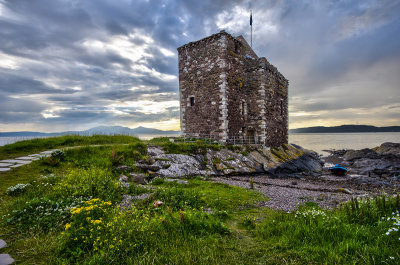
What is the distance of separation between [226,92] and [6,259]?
1657 centimetres

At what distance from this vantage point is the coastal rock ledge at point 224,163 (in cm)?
1230

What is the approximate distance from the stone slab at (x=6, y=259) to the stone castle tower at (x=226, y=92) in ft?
50.1

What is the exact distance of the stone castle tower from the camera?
17.9 metres

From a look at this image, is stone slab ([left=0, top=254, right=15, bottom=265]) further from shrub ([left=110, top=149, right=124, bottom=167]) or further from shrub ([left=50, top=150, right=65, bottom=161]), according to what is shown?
shrub ([left=50, top=150, right=65, bottom=161])

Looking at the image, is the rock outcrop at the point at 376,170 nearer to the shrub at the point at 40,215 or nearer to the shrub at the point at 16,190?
the shrub at the point at 40,215

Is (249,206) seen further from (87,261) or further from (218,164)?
(218,164)

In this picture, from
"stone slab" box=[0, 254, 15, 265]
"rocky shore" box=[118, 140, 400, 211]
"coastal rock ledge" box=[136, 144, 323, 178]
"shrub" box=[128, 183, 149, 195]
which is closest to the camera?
"stone slab" box=[0, 254, 15, 265]

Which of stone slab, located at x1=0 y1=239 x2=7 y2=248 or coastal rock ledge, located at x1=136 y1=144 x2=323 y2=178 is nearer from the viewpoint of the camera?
stone slab, located at x1=0 y1=239 x2=7 y2=248

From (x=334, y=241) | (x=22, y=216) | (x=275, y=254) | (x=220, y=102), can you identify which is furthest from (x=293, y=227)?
(x=220, y=102)

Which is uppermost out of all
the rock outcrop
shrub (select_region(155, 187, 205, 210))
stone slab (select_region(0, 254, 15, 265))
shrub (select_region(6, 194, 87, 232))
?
shrub (select_region(6, 194, 87, 232))

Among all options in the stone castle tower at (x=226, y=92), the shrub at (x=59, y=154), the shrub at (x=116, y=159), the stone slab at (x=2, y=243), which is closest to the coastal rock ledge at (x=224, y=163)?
the shrub at (x=116, y=159)

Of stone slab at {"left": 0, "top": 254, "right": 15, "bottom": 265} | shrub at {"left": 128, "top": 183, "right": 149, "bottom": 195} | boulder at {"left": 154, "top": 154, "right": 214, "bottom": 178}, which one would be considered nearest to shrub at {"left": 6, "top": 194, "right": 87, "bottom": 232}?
stone slab at {"left": 0, "top": 254, "right": 15, "bottom": 265}

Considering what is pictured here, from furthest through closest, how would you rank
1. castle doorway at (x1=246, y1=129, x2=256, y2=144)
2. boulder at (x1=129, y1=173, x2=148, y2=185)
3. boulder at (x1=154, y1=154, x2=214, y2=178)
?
castle doorway at (x1=246, y1=129, x2=256, y2=144)
boulder at (x1=154, y1=154, x2=214, y2=178)
boulder at (x1=129, y1=173, x2=148, y2=185)

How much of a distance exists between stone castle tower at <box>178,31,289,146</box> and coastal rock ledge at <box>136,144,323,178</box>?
1751mm
